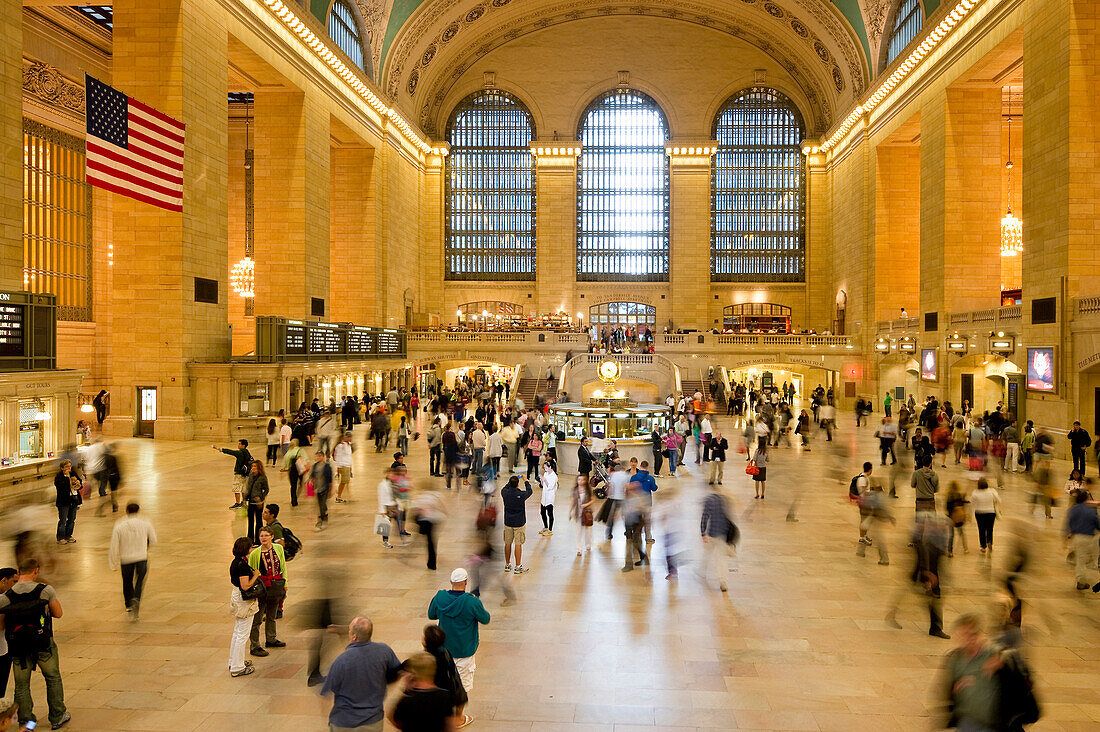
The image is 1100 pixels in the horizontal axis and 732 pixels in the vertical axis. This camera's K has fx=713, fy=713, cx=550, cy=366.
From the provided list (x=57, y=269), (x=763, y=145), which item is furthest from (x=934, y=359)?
(x=57, y=269)

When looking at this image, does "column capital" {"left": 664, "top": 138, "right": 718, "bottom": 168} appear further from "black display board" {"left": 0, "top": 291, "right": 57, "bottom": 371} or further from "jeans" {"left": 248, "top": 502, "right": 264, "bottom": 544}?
"jeans" {"left": 248, "top": 502, "right": 264, "bottom": 544}

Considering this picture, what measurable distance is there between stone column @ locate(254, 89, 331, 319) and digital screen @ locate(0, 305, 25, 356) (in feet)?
46.0

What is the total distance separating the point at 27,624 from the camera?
4.94 m

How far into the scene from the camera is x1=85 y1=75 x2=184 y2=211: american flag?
1520 centimetres

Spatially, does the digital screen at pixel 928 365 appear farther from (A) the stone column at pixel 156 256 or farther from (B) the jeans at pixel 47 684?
(B) the jeans at pixel 47 684

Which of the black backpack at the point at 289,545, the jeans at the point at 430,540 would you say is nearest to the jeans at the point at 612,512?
the jeans at the point at 430,540

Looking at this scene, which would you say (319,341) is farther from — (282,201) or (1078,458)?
(1078,458)

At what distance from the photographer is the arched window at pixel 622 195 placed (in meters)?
45.4

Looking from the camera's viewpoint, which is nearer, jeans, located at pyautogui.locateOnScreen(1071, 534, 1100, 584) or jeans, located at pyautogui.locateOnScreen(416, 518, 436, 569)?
jeans, located at pyautogui.locateOnScreen(1071, 534, 1100, 584)

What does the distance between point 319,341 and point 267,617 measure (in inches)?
757

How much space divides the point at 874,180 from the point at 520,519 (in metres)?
31.4

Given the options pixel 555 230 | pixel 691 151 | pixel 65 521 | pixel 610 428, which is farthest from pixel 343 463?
pixel 691 151

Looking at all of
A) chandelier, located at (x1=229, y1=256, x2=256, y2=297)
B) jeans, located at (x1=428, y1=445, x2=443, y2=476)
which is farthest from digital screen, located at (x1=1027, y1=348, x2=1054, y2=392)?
chandelier, located at (x1=229, y1=256, x2=256, y2=297)

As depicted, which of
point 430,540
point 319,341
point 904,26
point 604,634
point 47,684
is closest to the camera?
point 47,684
